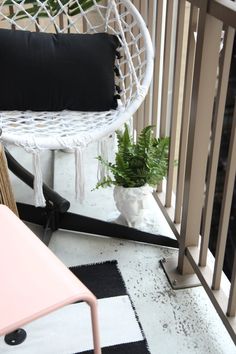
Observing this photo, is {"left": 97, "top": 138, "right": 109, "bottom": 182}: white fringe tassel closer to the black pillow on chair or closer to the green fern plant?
the green fern plant

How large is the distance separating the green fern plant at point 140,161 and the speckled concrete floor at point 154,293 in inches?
10.0

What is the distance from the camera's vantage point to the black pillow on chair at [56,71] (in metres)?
1.74

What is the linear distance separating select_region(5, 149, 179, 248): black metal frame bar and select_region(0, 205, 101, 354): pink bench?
25.8 inches

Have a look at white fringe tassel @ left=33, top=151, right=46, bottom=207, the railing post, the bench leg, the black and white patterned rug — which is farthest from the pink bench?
the railing post

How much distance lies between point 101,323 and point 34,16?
131cm

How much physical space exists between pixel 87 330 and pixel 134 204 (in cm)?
53

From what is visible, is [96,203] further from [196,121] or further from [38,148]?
[196,121]

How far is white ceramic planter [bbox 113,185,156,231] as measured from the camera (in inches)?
68.4

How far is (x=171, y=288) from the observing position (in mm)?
1591

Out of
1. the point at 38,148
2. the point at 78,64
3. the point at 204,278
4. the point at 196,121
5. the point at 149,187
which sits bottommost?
the point at 204,278

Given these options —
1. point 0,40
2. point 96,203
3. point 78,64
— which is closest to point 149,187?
point 96,203

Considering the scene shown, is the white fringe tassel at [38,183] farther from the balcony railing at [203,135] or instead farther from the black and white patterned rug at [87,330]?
the balcony railing at [203,135]

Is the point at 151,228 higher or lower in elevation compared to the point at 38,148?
lower

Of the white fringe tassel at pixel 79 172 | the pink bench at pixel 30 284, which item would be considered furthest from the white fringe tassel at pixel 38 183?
the pink bench at pixel 30 284
